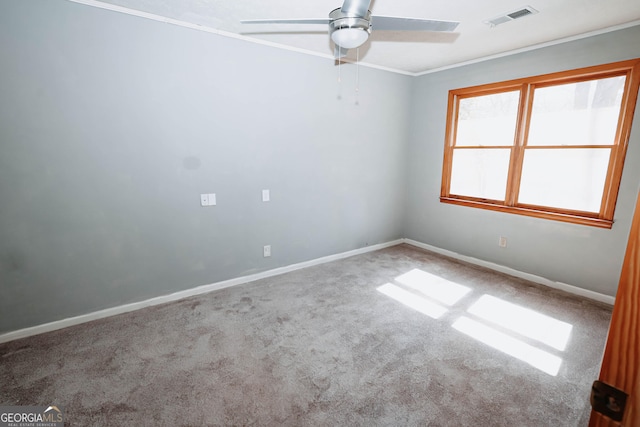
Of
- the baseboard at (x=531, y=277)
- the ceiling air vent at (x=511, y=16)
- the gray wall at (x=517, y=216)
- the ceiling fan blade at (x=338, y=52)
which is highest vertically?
the ceiling air vent at (x=511, y=16)

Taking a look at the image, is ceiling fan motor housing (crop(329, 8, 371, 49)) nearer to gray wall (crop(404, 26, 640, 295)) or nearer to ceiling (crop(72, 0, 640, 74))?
ceiling (crop(72, 0, 640, 74))

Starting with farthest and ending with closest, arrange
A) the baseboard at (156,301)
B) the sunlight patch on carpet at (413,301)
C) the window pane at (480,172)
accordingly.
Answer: the window pane at (480,172) → the sunlight patch on carpet at (413,301) → the baseboard at (156,301)

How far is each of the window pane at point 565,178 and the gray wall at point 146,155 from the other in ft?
7.21

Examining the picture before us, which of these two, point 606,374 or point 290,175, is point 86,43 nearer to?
point 290,175

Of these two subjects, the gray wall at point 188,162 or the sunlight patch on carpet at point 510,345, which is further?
the gray wall at point 188,162

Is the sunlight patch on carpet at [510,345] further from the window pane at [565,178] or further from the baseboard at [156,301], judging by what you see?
the baseboard at [156,301]

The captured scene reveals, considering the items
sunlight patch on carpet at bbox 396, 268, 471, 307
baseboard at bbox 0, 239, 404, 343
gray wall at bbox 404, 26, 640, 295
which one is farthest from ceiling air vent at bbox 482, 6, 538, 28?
baseboard at bbox 0, 239, 404, 343

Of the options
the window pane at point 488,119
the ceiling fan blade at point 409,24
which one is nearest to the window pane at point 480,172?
the window pane at point 488,119

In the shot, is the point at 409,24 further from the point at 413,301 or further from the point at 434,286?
the point at 434,286

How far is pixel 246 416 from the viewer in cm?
163

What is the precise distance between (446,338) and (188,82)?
125 inches

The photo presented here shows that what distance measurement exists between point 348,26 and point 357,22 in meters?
0.06

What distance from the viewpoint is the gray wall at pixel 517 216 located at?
272cm

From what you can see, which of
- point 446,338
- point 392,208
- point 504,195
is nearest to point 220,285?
point 446,338
